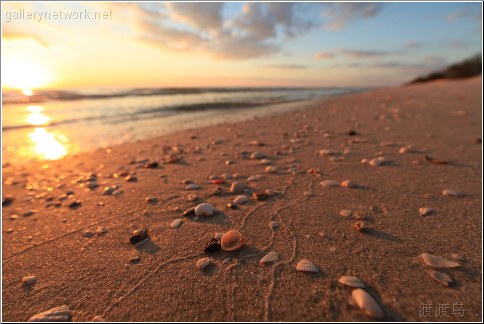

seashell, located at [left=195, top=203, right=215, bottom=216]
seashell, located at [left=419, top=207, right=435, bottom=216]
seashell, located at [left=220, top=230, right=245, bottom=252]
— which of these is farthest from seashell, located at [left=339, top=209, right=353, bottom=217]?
seashell, located at [left=195, top=203, right=215, bottom=216]

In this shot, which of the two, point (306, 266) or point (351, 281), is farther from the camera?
point (306, 266)

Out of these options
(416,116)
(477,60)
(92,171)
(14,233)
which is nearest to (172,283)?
(14,233)

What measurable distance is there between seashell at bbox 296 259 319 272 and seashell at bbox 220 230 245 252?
1.45 feet

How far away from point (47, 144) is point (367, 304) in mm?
7701

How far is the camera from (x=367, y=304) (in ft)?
4.15

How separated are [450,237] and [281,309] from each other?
1446 mm

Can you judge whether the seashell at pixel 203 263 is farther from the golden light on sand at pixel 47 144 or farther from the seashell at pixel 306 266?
the golden light on sand at pixel 47 144

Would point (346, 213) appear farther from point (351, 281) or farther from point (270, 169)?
point (270, 169)

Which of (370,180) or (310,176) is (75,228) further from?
(370,180)

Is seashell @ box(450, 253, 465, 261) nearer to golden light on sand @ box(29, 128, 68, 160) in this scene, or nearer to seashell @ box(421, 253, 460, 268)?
→ seashell @ box(421, 253, 460, 268)

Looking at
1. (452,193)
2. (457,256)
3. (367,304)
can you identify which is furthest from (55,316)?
(452,193)

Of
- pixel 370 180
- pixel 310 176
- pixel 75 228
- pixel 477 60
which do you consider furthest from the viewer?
pixel 477 60

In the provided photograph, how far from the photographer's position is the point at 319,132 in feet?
18.7

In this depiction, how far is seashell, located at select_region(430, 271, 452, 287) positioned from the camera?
139 centimetres
